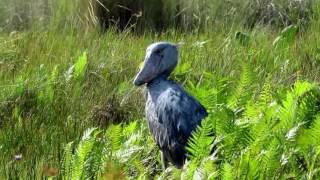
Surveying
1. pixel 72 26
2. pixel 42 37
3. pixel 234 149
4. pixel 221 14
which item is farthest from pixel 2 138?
pixel 221 14

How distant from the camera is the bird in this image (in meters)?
2.83

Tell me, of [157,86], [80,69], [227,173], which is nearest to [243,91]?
[157,86]

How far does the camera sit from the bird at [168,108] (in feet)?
9.29

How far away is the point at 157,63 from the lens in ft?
9.79

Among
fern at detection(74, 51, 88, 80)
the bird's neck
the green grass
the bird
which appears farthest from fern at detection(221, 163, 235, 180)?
fern at detection(74, 51, 88, 80)

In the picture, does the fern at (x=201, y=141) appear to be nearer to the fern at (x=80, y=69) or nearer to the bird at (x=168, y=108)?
the bird at (x=168, y=108)

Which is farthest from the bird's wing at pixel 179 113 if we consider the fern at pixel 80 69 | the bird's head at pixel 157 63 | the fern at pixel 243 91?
the fern at pixel 80 69

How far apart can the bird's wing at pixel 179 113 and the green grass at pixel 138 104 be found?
7cm

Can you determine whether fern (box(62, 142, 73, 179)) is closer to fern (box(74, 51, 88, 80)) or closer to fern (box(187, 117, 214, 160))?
fern (box(187, 117, 214, 160))

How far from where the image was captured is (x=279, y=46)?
16.5 ft

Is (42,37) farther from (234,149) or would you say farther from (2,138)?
(234,149)

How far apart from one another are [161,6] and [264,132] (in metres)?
3.79

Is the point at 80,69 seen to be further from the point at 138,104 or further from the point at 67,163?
the point at 67,163

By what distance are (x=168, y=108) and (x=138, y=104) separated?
47.6 inches
